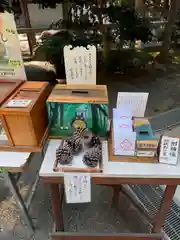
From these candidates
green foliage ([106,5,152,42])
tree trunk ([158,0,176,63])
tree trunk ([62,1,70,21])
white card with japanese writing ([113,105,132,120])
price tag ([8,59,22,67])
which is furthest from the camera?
tree trunk ([158,0,176,63])

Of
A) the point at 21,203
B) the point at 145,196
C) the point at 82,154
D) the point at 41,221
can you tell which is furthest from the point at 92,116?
the point at 41,221

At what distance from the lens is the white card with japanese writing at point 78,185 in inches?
33.2

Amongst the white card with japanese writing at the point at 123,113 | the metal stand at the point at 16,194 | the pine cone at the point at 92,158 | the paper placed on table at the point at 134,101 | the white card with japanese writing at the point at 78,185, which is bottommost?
the metal stand at the point at 16,194

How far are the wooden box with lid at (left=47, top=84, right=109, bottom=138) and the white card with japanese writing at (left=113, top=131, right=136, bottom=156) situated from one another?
5.5 inches

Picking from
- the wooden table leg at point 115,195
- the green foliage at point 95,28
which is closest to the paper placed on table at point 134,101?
the wooden table leg at point 115,195

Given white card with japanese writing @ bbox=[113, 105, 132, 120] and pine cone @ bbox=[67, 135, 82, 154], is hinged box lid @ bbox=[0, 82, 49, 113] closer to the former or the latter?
pine cone @ bbox=[67, 135, 82, 154]

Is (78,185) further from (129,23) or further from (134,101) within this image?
(129,23)

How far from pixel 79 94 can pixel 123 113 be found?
0.74 ft

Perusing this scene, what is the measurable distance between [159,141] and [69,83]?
53cm

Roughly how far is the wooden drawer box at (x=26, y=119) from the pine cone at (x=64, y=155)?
0.13 meters

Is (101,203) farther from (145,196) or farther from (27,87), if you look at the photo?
(27,87)

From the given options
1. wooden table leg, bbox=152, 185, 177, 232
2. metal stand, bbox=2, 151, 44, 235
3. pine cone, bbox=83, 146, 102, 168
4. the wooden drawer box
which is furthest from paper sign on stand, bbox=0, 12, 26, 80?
wooden table leg, bbox=152, 185, 177, 232

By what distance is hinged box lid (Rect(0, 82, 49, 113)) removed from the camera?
0.87 meters

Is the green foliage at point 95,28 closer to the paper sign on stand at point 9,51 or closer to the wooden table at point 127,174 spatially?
the paper sign on stand at point 9,51
